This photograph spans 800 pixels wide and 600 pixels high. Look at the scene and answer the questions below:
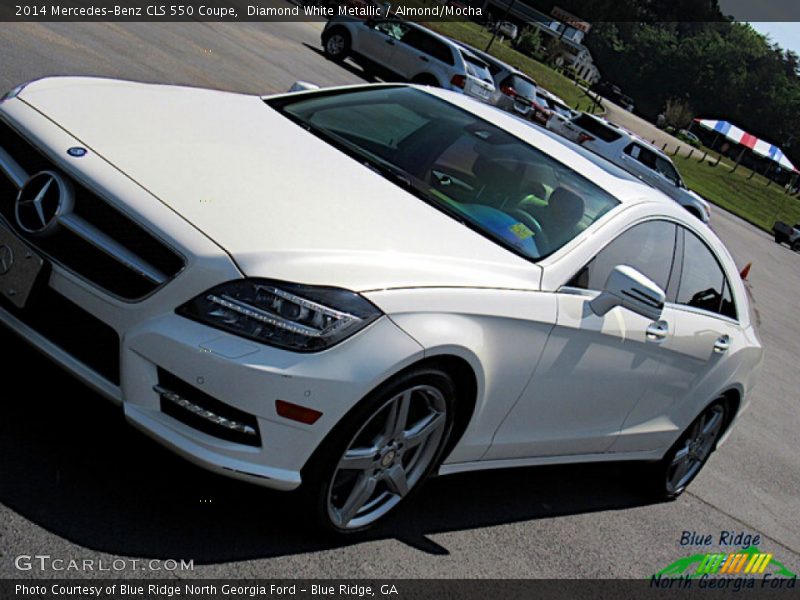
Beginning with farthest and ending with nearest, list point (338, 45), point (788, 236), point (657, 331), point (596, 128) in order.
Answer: point (788, 236), point (596, 128), point (338, 45), point (657, 331)

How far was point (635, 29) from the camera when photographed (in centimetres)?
14988

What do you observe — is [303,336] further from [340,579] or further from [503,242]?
[503,242]

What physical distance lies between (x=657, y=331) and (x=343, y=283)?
2.02 m

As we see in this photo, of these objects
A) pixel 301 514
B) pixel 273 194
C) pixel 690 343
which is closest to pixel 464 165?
pixel 273 194

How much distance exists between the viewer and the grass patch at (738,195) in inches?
1978

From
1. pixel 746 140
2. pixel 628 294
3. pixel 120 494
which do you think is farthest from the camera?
pixel 746 140

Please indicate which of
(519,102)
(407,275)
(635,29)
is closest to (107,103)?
(407,275)

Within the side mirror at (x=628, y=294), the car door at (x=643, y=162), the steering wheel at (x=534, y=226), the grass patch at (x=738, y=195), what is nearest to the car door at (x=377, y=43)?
the car door at (x=643, y=162)

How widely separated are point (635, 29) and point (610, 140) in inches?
5041

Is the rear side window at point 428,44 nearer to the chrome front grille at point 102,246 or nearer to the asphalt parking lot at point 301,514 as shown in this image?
the asphalt parking lot at point 301,514

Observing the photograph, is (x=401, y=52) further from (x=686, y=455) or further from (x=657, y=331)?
(x=657, y=331)

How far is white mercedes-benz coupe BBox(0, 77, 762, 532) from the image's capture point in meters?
3.38

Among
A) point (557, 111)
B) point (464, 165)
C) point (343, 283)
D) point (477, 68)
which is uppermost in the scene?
point (464, 165)

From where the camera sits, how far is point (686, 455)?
600cm
